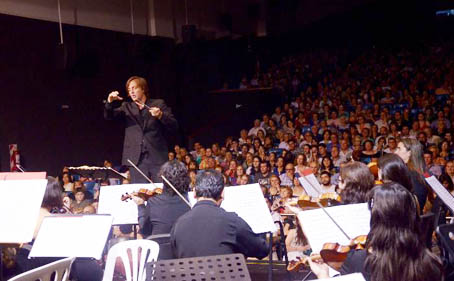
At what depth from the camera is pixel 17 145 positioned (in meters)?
8.58

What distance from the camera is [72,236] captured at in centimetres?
276

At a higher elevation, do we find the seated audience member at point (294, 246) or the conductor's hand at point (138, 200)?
the conductor's hand at point (138, 200)

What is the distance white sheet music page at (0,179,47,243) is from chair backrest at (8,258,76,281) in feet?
0.52

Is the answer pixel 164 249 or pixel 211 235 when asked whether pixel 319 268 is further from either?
pixel 164 249

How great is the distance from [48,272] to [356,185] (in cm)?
194

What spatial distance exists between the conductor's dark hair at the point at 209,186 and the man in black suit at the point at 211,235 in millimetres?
59

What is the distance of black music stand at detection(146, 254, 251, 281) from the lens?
2016 mm

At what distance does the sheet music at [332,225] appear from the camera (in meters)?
2.74

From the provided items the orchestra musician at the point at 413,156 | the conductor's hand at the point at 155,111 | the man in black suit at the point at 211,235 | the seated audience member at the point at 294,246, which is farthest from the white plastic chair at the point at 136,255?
the seated audience member at the point at 294,246

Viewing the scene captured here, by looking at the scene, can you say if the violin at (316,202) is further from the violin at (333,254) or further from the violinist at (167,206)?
the violin at (333,254)

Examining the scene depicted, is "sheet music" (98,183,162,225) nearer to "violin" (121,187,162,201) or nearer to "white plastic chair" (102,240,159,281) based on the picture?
"violin" (121,187,162,201)

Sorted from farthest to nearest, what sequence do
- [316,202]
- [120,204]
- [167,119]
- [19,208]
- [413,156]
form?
[167,119]
[120,204]
[413,156]
[316,202]
[19,208]

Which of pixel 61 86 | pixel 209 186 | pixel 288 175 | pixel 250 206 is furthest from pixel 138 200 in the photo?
pixel 61 86

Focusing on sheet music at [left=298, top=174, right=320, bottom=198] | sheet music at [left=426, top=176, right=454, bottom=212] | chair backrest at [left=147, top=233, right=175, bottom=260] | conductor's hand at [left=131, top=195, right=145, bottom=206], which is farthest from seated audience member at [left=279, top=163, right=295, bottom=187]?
chair backrest at [left=147, top=233, right=175, bottom=260]
